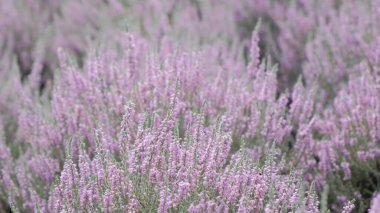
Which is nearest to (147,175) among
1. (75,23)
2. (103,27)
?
(103,27)

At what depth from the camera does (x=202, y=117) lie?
7.32ft

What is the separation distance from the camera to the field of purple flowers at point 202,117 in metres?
2.09

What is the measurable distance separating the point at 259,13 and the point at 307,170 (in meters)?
2.21

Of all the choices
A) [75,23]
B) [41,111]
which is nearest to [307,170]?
[41,111]

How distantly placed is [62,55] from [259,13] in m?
2.09

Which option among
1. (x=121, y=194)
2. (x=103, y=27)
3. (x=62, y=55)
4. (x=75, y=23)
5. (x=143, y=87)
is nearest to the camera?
(x=121, y=194)

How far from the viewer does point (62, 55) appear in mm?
3043

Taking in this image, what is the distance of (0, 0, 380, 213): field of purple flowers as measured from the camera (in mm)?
2094

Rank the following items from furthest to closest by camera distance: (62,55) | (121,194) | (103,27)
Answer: (103,27) < (62,55) < (121,194)

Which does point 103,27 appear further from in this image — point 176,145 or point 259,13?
point 176,145

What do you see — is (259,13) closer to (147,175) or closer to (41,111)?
(41,111)

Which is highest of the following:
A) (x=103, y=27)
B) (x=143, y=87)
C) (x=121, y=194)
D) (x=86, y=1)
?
(x=86, y=1)

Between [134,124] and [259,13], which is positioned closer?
[134,124]

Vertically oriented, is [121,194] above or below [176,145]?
below
